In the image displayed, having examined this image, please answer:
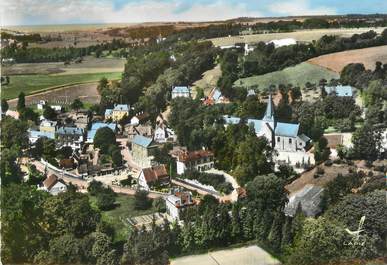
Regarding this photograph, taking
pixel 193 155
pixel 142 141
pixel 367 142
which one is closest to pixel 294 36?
pixel 367 142

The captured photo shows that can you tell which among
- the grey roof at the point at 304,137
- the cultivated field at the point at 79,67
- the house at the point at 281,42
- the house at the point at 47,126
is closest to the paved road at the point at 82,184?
the house at the point at 47,126

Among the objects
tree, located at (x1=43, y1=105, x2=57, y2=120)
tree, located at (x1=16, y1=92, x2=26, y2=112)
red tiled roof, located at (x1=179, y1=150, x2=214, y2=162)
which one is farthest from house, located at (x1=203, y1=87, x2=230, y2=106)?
tree, located at (x1=16, y1=92, x2=26, y2=112)

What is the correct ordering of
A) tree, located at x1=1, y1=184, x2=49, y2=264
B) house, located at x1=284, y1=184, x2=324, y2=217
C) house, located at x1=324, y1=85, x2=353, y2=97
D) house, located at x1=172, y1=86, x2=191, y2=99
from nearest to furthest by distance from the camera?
1. tree, located at x1=1, y1=184, x2=49, y2=264
2. house, located at x1=284, y1=184, x2=324, y2=217
3. house, located at x1=172, y1=86, x2=191, y2=99
4. house, located at x1=324, y1=85, x2=353, y2=97

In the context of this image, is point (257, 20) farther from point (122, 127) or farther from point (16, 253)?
point (16, 253)

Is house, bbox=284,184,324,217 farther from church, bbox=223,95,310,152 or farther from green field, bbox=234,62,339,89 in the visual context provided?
green field, bbox=234,62,339,89

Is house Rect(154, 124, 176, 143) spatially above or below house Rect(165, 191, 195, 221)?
above

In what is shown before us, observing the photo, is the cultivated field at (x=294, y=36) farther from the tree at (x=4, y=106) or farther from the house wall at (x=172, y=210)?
the tree at (x=4, y=106)

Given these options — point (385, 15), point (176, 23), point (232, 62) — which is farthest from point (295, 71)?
point (176, 23)

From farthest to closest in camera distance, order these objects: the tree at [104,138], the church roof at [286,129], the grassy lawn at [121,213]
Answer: the church roof at [286,129]
the tree at [104,138]
the grassy lawn at [121,213]
